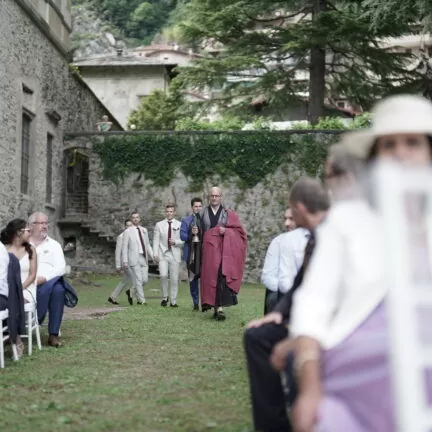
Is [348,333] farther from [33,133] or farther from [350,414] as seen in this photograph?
[33,133]

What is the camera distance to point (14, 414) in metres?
5.60

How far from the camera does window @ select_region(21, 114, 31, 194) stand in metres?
21.8

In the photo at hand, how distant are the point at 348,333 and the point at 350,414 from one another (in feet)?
0.85

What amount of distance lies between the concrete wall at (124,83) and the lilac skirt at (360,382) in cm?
4081

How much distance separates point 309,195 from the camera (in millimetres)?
3947

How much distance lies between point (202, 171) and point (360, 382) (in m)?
23.9

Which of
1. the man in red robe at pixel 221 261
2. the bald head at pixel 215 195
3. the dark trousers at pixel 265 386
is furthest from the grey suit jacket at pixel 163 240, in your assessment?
the dark trousers at pixel 265 386

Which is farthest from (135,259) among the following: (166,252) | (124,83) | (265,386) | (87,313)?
(124,83)

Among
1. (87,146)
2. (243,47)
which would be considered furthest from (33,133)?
(243,47)

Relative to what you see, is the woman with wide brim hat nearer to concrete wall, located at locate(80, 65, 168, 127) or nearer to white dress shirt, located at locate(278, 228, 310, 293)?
white dress shirt, located at locate(278, 228, 310, 293)

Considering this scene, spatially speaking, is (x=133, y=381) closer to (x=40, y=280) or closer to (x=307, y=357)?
(x=40, y=280)

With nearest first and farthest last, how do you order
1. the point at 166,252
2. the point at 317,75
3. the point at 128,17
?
the point at 166,252 → the point at 317,75 → the point at 128,17

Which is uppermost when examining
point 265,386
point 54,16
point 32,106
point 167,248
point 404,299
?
point 54,16

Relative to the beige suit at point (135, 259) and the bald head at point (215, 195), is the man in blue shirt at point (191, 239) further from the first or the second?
the beige suit at point (135, 259)
